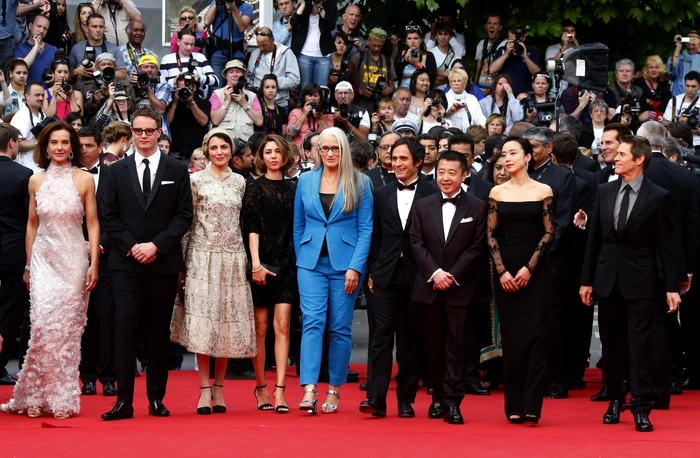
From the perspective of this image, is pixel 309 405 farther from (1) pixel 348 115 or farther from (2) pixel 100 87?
(1) pixel 348 115

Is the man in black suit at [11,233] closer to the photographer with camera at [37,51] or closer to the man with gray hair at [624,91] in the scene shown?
the photographer with camera at [37,51]

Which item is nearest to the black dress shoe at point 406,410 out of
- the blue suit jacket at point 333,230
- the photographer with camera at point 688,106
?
the blue suit jacket at point 333,230

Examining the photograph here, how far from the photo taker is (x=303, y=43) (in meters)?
17.5

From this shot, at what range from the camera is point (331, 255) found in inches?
370

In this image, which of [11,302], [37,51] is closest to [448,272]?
[11,302]

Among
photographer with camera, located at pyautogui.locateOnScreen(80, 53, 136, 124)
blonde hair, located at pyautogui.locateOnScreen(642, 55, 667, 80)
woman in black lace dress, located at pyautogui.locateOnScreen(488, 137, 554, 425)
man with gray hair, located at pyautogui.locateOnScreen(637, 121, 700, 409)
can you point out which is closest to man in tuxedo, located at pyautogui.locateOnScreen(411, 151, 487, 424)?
woman in black lace dress, located at pyautogui.locateOnScreen(488, 137, 554, 425)

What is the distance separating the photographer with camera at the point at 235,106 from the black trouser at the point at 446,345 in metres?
6.92

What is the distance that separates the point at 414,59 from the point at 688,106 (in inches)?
140

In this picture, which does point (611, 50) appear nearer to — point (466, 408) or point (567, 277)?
point (567, 277)

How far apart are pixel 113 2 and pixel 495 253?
9.04m

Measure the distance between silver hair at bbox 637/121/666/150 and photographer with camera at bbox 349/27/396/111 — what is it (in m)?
7.28

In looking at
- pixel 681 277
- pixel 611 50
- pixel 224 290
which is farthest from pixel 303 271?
pixel 611 50

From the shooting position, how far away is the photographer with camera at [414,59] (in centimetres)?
1767
